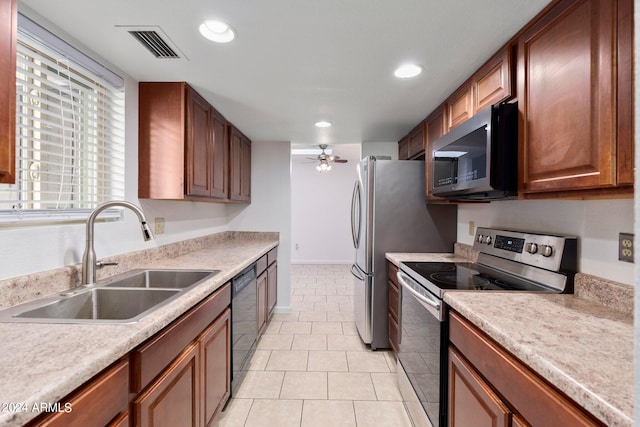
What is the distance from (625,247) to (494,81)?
0.97m

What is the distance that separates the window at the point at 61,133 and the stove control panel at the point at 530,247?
7.70 feet

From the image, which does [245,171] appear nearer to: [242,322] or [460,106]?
[242,322]

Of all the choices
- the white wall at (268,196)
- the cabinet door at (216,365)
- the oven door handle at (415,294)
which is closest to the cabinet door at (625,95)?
the oven door handle at (415,294)

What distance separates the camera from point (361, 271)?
2793mm

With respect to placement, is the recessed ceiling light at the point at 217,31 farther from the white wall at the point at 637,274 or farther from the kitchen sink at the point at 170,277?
the white wall at the point at 637,274

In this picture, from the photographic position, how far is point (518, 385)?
0.87 meters

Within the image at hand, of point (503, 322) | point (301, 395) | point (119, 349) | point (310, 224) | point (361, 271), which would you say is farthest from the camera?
point (310, 224)

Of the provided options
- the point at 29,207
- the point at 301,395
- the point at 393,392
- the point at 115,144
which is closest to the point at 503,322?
the point at 393,392

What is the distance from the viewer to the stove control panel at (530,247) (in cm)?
138

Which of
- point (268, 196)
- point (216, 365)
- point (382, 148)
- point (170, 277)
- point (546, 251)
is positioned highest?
point (382, 148)

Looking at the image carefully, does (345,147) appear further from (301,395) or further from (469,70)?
(301,395)

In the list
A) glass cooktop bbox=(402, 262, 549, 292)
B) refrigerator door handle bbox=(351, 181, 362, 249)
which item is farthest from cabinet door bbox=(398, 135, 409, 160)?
glass cooktop bbox=(402, 262, 549, 292)

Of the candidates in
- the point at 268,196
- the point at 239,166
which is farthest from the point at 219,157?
the point at 268,196

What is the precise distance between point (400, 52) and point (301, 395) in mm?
2215
